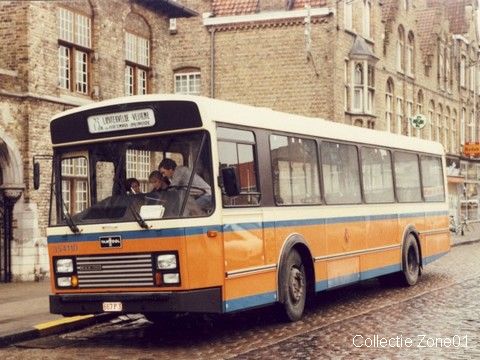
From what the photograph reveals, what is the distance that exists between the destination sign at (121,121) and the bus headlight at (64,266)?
1.58m

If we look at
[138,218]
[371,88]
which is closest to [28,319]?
[138,218]

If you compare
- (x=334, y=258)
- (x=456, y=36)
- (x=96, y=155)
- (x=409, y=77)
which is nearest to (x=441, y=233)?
(x=334, y=258)

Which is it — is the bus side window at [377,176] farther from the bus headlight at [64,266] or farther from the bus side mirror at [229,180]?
the bus headlight at [64,266]

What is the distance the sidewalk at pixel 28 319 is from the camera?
10952 millimetres

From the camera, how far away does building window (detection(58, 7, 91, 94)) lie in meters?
19.6

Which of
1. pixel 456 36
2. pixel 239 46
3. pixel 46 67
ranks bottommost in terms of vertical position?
pixel 46 67

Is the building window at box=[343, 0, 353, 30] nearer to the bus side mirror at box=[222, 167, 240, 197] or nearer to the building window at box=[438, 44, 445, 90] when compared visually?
the building window at box=[438, 44, 445, 90]

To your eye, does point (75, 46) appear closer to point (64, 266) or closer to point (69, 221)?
point (69, 221)

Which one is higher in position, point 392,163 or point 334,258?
point 392,163

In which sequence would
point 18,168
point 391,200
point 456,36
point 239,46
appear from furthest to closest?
point 456,36
point 239,46
point 18,168
point 391,200

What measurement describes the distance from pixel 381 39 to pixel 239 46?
24.9 ft

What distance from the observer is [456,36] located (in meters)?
51.8

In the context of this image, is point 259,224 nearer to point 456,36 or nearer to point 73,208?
point 73,208

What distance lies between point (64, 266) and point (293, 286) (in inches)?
121
